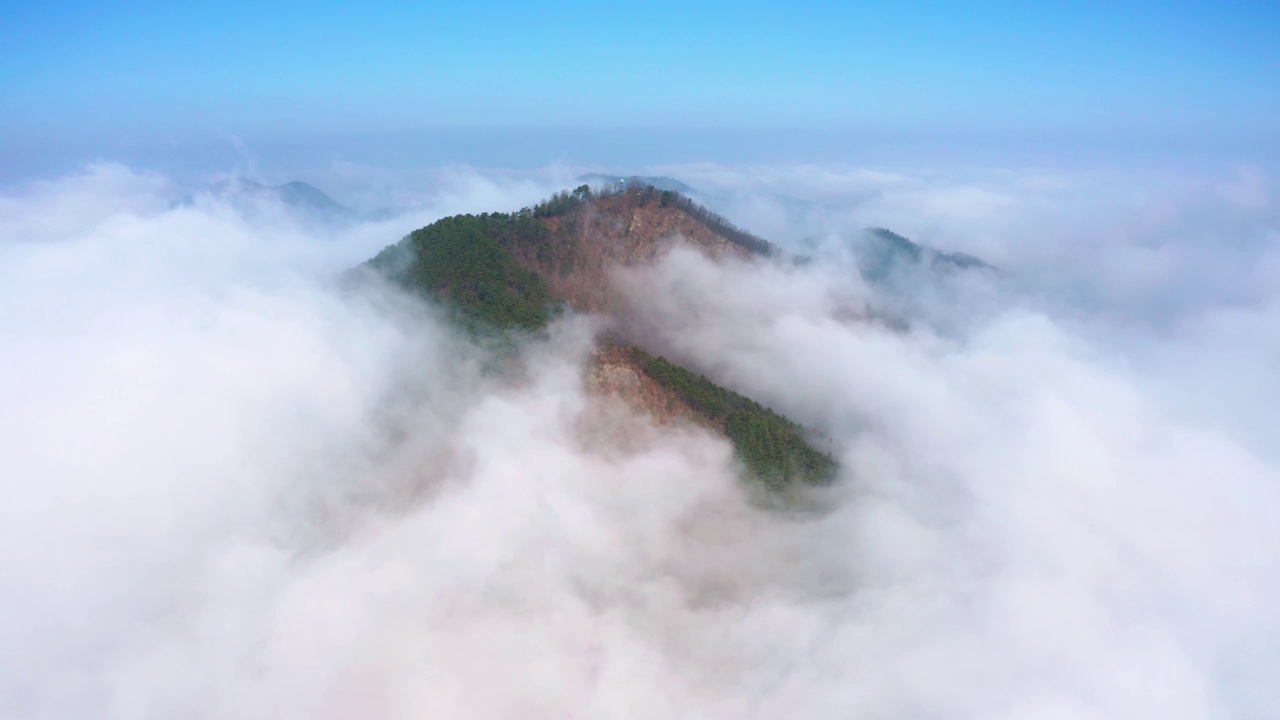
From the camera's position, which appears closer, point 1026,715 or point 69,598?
point 1026,715

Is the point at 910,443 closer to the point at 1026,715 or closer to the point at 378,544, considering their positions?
the point at 1026,715

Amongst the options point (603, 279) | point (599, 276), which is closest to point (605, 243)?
point (599, 276)

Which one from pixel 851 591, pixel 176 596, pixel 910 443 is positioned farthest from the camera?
pixel 910 443

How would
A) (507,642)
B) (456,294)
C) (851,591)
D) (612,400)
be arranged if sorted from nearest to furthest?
(507,642) < (851,591) < (612,400) < (456,294)

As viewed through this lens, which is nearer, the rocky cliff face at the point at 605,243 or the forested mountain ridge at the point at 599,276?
the forested mountain ridge at the point at 599,276

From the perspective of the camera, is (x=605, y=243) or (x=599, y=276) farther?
(x=605, y=243)

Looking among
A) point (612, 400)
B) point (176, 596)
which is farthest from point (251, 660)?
point (612, 400)

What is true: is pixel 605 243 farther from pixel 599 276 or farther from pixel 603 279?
pixel 603 279

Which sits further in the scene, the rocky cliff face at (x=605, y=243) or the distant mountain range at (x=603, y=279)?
the rocky cliff face at (x=605, y=243)
